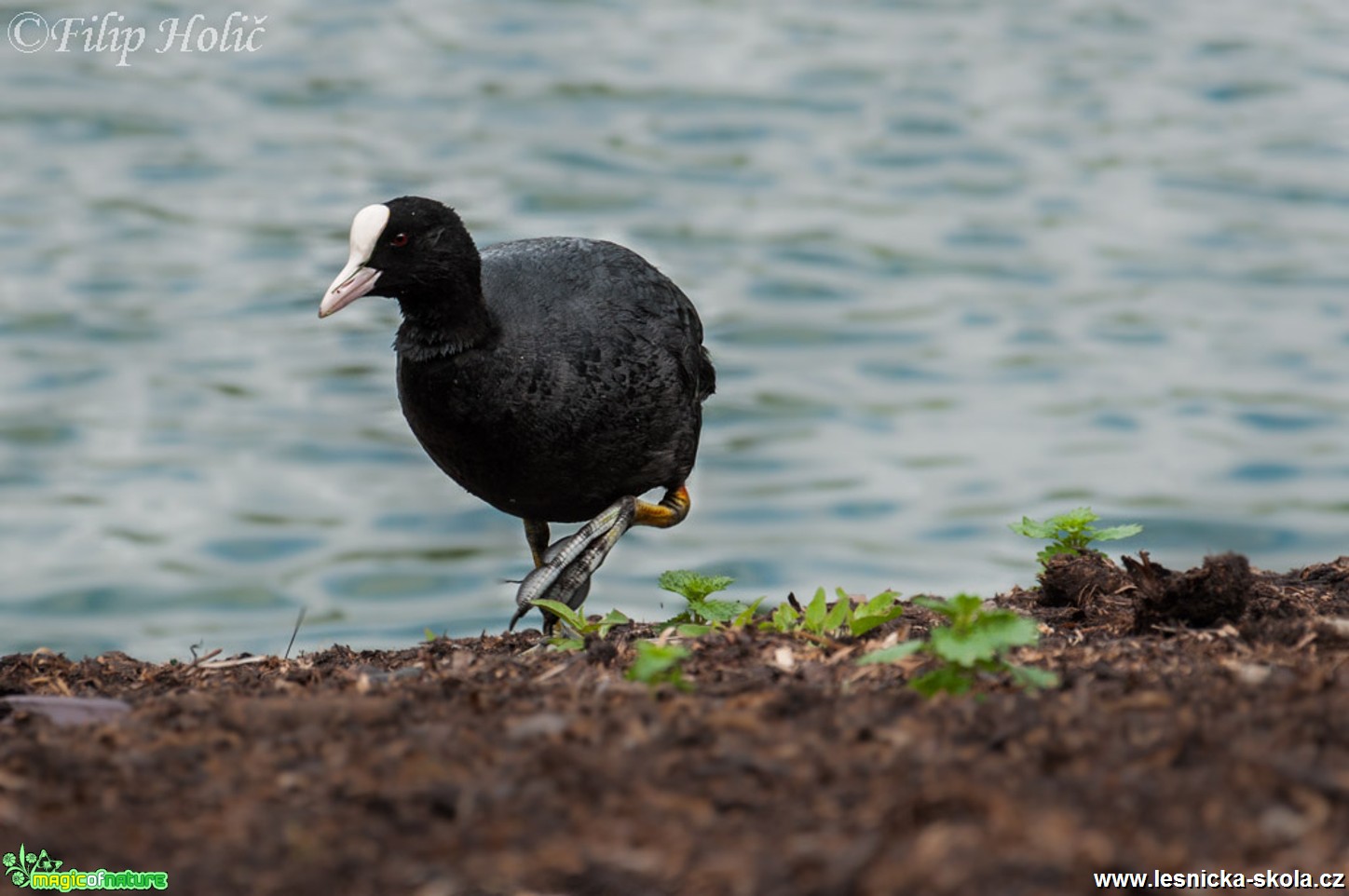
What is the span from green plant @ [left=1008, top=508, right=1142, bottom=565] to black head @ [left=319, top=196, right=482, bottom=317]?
227cm

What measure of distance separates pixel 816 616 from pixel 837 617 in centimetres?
6

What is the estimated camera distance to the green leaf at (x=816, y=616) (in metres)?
4.88

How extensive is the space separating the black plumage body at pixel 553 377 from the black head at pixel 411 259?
0.04 feet

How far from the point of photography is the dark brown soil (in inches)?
102

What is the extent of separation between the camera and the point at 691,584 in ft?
18.1

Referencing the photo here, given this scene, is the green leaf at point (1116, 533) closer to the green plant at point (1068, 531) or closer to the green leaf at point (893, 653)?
the green plant at point (1068, 531)

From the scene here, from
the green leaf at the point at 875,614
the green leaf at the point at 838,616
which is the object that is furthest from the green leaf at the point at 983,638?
the green leaf at the point at 838,616

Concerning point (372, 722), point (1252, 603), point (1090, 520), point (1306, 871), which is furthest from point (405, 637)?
point (1306, 871)

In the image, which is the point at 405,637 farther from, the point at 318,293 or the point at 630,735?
the point at 630,735

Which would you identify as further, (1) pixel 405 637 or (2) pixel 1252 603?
(1) pixel 405 637

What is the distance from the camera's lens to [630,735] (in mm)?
3242

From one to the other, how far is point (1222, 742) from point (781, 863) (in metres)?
1.01

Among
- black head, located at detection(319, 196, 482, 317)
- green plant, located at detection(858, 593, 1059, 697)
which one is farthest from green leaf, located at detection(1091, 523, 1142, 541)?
black head, located at detection(319, 196, 482, 317)

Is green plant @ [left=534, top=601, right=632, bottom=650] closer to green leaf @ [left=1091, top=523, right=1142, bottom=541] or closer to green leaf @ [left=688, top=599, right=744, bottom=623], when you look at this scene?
green leaf @ [left=688, top=599, right=744, bottom=623]
